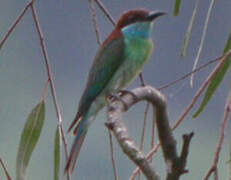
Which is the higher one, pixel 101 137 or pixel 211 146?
pixel 101 137

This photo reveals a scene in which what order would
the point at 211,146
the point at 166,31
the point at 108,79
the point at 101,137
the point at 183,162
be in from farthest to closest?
the point at 166,31 < the point at 101,137 < the point at 211,146 < the point at 108,79 < the point at 183,162

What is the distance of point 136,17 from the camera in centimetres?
170

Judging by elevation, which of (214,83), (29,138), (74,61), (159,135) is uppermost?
(74,61)

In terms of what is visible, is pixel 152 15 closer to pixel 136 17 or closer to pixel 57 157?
pixel 136 17

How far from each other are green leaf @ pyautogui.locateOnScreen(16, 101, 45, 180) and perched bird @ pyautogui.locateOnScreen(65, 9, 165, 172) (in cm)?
8

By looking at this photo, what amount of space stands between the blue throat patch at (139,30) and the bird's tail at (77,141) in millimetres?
235

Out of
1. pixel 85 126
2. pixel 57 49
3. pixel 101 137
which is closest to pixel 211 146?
pixel 101 137

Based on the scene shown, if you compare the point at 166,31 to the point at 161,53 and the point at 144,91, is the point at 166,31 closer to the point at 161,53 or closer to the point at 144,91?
the point at 161,53

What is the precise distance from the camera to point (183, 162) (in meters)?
0.96

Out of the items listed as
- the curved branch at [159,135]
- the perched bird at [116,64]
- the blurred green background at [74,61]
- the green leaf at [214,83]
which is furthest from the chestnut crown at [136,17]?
the blurred green background at [74,61]

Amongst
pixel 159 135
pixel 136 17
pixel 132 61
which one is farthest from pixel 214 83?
pixel 159 135

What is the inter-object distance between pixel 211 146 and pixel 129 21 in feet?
13.7

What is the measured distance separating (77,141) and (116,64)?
207 millimetres

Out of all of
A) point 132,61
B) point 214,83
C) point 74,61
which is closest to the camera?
point 214,83
